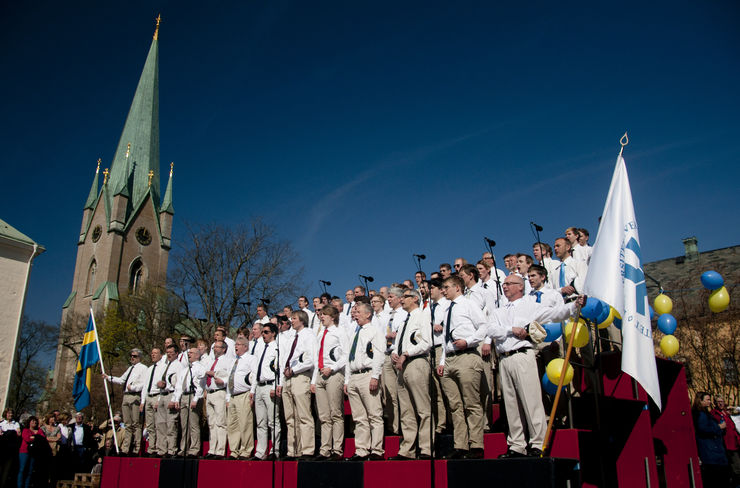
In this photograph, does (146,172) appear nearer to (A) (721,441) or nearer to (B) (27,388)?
(B) (27,388)

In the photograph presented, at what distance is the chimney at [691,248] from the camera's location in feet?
103

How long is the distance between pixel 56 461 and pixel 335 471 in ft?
33.9

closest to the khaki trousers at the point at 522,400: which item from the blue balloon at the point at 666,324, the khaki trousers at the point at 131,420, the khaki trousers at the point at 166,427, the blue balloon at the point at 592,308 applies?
the blue balloon at the point at 592,308

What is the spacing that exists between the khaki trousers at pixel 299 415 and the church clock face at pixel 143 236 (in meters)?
56.4

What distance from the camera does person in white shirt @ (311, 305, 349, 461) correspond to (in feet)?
26.5

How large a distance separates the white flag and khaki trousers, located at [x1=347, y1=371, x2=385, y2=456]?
314 cm

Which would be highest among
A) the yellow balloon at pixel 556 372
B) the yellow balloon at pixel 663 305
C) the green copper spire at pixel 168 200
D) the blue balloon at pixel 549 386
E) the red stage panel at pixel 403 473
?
the green copper spire at pixel 168 200

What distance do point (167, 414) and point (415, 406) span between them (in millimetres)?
6102

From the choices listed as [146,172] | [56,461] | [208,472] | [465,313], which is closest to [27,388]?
[146,172]

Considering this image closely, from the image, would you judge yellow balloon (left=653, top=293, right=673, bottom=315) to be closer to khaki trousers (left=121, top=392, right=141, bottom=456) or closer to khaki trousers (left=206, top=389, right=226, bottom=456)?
khaki trousers (left=206, top=389, right=226, bottom=456)

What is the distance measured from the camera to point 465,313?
7008mm

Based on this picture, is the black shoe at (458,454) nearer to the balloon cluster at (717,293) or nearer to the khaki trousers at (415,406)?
the khaki trousers at (415,406)

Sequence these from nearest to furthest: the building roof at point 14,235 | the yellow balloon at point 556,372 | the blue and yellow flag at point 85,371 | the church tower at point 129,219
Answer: the yellow balloon at point 556,372, the blue and yellow flag at point 85,371, the building roof at point 14,235, the church tower at point 129,219

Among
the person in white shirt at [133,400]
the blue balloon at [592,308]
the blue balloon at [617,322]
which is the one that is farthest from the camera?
the person in white shirt at [133,400]
